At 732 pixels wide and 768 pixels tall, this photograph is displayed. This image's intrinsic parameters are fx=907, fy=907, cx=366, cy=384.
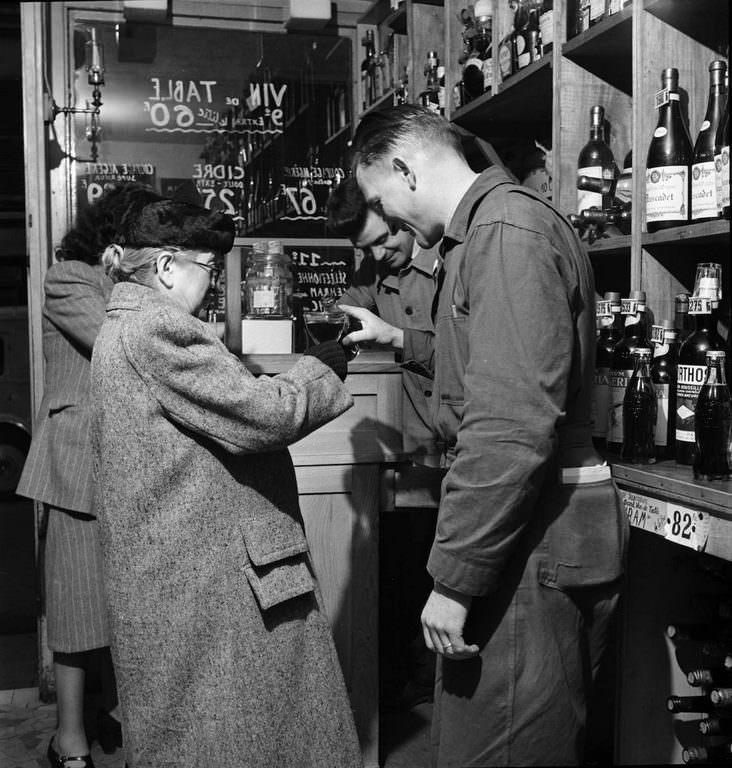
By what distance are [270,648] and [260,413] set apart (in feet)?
1.61

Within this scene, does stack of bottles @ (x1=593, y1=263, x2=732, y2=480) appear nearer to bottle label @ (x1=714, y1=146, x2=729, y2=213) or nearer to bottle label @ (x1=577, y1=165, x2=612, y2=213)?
bottle label @ (x1=714, y1=146, x2=729, y2=213)

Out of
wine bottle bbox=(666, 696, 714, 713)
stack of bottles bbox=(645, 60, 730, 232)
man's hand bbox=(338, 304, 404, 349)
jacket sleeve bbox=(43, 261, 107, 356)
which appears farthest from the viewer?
jacket sleeve bbox=(43, 261, 107, 356)

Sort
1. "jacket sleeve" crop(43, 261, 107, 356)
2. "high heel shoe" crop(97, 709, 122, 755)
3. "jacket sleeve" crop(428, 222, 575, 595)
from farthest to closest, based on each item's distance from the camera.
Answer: "high heel shoe" crop(97, 709, 122, 755) < "jacket sleeve" crop(43, 261, 107, 356) < "jacket sleeve" crop(428, 222, 575, 595)

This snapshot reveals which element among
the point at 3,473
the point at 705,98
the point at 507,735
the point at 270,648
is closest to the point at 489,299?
the point at 507,735

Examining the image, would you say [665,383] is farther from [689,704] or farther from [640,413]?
[689,704]

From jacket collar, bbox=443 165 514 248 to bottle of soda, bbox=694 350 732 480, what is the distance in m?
0.59

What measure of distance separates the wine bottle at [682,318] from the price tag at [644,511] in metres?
0.41

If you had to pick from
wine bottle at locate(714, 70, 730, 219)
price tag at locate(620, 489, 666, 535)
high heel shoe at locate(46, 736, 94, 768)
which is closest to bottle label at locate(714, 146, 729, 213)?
wine bottle at locate(714, 70, 730, 219)

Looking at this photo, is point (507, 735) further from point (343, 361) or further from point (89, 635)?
point (89, 635)

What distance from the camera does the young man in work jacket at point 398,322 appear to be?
318cm

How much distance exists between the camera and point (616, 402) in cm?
221

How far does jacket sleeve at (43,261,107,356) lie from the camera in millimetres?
2684

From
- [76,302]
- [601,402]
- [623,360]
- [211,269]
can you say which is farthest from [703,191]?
[76,302]

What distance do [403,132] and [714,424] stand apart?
876 millimetres
